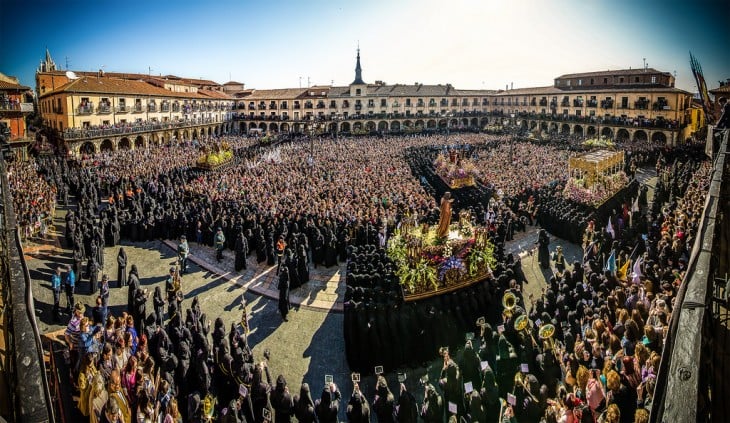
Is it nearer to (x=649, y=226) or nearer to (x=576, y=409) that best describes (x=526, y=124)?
(x=649, y=226)

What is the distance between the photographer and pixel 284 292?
11.8m

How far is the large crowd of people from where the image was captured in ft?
22.9

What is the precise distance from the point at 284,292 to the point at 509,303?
6018mm

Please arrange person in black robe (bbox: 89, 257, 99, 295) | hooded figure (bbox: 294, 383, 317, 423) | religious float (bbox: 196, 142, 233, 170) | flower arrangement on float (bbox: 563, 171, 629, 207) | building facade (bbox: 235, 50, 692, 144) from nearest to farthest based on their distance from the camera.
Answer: hooded figure (bbox: 294, 383, 317, 423)
person in black robe (bbox: 89, 257, 99, 295)
flower arrangement on float (bbox: 563, 171, 629, 207)
religious float (bbox: 196, 142, 233, 170)
building facade (bbox: 235, 50, 692, 144)

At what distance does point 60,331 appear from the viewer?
35.0 ft

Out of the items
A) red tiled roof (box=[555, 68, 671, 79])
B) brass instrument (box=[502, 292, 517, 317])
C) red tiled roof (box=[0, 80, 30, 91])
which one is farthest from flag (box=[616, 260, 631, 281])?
red tiled roof (box=[555, 68, 671, 79])

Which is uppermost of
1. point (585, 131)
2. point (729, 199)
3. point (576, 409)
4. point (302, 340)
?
point (585, 131)

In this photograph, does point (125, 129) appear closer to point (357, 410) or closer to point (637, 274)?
point (357, 410)

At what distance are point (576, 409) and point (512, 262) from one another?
23.7 ft

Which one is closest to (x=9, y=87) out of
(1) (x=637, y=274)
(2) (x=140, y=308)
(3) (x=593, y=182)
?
(2) (x=140, y=308)

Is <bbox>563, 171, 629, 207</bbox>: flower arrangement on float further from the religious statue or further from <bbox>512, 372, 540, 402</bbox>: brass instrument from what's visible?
<bbox>512, 372, 540, 402</bbox>: brass instrument

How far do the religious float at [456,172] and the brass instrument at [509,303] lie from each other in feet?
50.0

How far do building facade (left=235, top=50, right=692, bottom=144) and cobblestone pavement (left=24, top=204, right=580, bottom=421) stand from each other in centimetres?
4396

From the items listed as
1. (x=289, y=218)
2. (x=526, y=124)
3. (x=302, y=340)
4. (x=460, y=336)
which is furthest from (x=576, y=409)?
(x=526, y=124)
